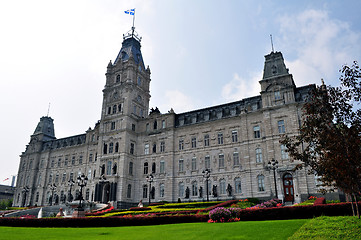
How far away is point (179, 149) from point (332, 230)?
38383mm

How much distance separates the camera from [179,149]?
50281 millimetres

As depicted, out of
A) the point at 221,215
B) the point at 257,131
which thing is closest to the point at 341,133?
the point at 221,215

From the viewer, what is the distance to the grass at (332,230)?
457 inches

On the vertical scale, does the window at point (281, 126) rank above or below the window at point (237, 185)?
above

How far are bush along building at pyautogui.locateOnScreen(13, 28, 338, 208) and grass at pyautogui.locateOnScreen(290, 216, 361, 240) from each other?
1909cm

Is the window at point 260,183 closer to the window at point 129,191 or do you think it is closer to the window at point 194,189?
the window at point 194,189

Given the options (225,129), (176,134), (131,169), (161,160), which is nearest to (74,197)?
(131,169)

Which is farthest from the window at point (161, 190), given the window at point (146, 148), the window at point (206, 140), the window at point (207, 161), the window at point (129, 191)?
the window at point (206, 140)

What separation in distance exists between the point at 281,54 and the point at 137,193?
113ft

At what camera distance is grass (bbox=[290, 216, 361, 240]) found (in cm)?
1160

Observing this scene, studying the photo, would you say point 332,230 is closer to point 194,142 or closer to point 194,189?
point 194,189

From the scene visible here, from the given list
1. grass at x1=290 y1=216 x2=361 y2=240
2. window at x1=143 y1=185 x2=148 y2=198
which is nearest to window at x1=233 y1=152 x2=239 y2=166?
window at x1=143 y1=185 x2=148 y2=198

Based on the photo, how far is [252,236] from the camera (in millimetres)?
11977

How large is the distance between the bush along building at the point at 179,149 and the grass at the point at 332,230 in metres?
19.1
